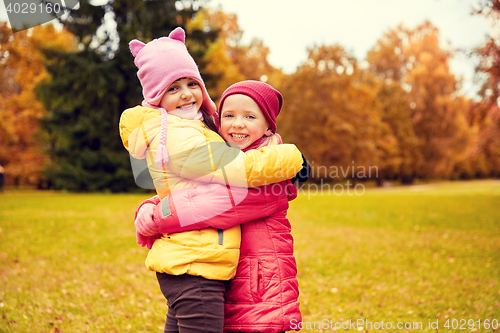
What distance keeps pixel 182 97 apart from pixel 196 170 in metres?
0.43

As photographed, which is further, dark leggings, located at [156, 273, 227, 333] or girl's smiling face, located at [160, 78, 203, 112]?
girl's smiling face, located at [160, 78, 203, 112]

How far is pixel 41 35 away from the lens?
2586 cm

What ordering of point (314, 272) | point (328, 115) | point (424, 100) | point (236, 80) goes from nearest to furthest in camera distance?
point (314, 272), point (236, 80), point (328, 115), point (424, 100)

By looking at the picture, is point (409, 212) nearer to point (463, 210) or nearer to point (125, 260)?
point (463, 210)

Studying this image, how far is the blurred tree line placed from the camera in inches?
765

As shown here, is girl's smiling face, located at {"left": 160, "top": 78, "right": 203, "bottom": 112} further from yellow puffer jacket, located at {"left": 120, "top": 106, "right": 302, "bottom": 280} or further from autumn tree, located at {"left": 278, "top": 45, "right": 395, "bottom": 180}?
autumn tree, located at {"left": 278, "top": 45, "right": 395, "bottom": 180}

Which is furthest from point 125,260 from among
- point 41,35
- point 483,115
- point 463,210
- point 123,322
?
point 41,35

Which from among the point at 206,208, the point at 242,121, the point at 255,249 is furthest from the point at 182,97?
the point at 255,249

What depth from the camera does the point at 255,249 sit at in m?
2.09

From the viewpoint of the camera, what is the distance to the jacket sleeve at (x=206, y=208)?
1.90 meters

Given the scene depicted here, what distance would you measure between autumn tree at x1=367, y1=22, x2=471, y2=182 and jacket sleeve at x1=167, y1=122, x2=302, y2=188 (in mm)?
34476

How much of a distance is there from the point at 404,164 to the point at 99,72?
30.2 metres

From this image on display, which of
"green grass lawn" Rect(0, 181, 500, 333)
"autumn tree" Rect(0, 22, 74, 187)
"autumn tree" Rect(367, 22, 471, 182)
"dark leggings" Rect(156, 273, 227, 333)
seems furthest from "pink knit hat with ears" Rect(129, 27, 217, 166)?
"autumn tree" Rect(367, 22, 471, 182)

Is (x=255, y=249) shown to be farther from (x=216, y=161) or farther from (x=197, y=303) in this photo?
(x=216, y=161)
